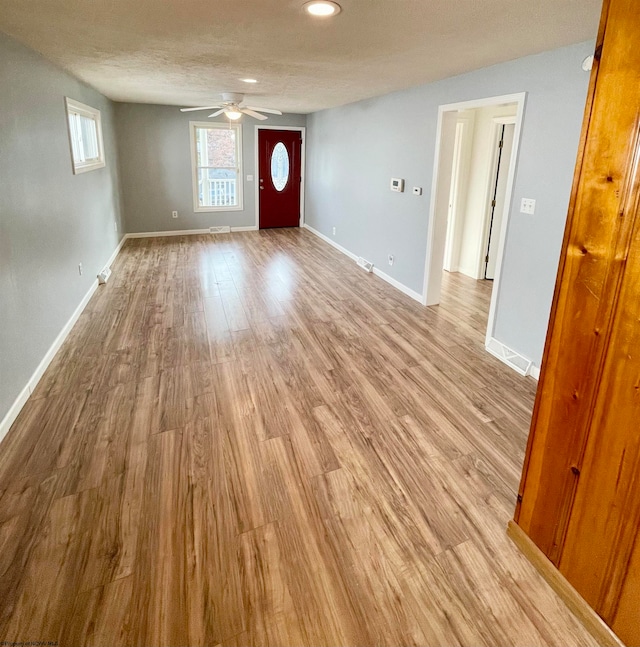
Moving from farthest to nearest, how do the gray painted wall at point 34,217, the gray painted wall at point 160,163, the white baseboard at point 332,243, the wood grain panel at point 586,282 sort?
the gray painted wall at point 160,163, the white baseboard at point 332,243, the gray painted wall at point 34,217, the wood grain panel at point 586,282

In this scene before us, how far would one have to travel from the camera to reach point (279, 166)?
848 centimetres

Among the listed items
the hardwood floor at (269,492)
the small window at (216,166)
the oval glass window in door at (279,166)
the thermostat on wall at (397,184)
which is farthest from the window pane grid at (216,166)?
the hardwood floor at (269,492)

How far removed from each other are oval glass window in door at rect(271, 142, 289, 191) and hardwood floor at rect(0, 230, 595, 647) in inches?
214

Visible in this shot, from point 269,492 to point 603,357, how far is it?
61.4 inches

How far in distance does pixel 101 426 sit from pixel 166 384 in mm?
559

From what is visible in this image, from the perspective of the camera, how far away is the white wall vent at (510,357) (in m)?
3.29

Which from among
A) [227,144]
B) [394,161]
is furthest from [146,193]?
[394,161]

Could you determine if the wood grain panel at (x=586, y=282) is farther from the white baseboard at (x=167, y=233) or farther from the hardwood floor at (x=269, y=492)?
the white baseboard at (x=167, y=233)

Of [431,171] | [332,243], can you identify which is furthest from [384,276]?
[332,243]

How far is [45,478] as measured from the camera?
210 centimetres

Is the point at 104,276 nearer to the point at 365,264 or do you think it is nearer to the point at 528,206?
the point at 365,264

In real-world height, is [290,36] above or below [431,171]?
above

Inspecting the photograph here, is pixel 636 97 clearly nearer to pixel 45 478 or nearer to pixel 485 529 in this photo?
pixel 485 529

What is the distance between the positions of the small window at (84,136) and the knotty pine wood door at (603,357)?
4.52 metres
